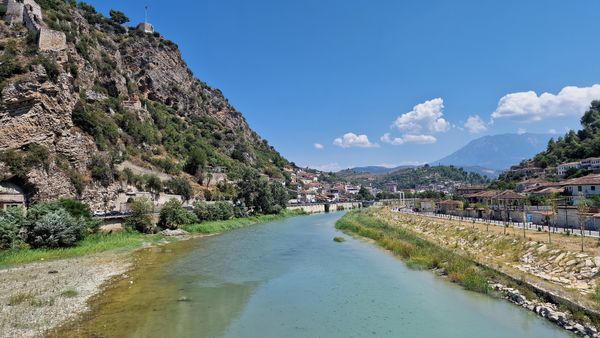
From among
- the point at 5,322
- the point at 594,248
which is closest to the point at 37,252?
the point at 5,322

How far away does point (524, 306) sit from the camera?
15055mm

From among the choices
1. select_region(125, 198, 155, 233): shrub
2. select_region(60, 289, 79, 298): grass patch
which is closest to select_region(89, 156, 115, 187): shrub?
select_region(125, 198, 155, 233): shrub

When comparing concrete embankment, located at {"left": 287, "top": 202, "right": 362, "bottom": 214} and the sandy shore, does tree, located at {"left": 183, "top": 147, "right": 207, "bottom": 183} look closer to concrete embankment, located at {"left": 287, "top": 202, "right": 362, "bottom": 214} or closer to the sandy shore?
concrete embankment, located at {"left": 287, "top": 202, "right": 362, "bottom": 214}

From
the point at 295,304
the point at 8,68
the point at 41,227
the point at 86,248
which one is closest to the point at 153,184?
the point at 8,68

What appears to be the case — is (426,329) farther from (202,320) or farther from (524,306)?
(202,320)

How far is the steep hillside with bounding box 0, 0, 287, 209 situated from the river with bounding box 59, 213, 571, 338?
15960mm

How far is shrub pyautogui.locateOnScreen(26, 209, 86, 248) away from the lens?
26.0m

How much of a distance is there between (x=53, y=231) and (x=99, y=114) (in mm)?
33779

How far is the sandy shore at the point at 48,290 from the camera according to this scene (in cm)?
1292

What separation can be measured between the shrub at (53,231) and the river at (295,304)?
555 cm

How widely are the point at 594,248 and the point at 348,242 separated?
22.8 m

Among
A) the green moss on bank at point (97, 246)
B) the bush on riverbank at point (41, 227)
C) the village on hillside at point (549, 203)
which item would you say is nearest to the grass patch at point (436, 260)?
the village on hillside at point (549, 203)

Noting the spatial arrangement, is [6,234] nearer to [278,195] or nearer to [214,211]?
[214,211]

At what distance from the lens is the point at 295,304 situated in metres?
16.5
